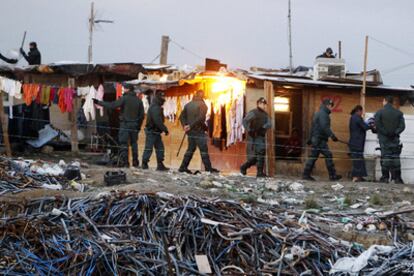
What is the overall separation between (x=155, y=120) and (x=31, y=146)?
6192 mm

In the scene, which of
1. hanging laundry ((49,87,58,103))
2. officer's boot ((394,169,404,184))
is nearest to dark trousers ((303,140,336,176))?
officer's boot ((394,169,404,184))

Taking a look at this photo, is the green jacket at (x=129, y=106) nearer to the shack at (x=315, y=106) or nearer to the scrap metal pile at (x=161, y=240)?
the shack at (x=315, y=106)

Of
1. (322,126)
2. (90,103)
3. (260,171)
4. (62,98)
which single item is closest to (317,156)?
(322,126)

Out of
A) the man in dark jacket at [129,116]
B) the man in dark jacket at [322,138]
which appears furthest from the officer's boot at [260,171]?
the man in dark jacket at [129,116]

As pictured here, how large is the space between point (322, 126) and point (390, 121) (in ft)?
4.60

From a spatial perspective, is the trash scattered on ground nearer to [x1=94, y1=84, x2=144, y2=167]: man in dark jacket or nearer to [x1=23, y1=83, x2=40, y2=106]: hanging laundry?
[x1=94, y1=84, x2=144, y2=167]: man in dark jacket

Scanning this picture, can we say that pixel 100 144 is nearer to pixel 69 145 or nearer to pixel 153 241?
pixel 69 145

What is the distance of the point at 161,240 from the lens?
7879mm

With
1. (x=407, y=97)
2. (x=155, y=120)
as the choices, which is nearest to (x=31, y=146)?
(x=155, y=120)

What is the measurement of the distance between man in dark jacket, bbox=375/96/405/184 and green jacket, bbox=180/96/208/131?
3.68 m

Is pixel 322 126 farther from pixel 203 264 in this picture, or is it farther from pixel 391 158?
pixel 203 264

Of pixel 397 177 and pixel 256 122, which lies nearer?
pixel 256 122

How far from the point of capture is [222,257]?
25.6ft

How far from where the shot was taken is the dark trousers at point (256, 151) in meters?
13.9
